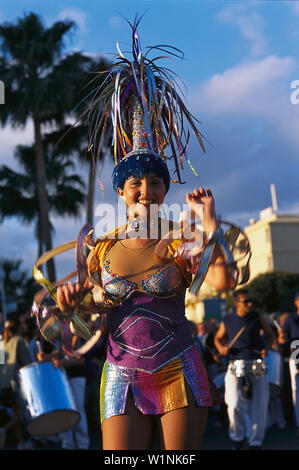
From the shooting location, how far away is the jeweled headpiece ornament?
273cm

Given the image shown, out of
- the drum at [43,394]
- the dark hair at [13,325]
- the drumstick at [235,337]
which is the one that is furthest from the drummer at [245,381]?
the dark hair at [13,325]

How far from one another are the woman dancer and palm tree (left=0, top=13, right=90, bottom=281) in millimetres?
15926

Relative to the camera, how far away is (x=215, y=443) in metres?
8.25

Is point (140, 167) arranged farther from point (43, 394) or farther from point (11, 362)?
point (11, 362)

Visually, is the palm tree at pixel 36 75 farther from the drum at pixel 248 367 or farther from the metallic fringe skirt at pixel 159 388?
the metallic fringe skirt at pixel 159 388

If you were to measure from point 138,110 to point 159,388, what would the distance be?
1.25 m

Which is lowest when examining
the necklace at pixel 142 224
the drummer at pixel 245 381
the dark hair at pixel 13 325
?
the drummer at pixel 245 381

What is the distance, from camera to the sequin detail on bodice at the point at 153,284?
243 cm

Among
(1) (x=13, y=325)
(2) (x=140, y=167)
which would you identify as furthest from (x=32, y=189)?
(2) (x=140, y=167)

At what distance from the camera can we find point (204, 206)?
225 cm

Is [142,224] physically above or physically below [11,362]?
above

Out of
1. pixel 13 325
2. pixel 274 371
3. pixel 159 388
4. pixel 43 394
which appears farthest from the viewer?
pixel 274 371

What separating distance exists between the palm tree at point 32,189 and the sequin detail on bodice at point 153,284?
18.3 meters

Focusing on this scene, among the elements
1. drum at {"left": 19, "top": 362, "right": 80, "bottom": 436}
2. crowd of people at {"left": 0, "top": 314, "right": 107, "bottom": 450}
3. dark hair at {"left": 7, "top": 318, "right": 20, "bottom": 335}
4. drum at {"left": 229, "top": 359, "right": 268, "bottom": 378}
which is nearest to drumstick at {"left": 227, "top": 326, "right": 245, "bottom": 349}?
drum at {"left": 229, "top": 359, "right": 268, "bottom": 378}
